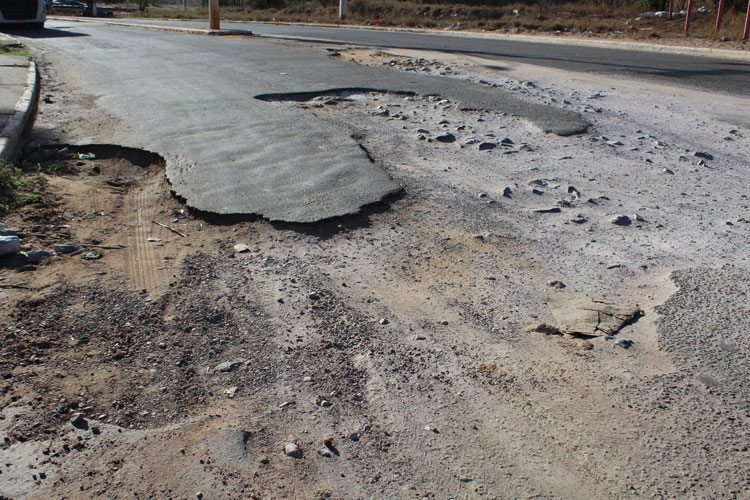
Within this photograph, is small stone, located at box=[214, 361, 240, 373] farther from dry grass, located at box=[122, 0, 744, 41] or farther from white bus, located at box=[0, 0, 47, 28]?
white bus, located at box=[0, 0, 47, 28]

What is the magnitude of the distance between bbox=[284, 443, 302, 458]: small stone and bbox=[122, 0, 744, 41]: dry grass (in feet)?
65.3

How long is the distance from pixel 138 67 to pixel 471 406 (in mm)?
10657

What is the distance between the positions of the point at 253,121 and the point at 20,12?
1717 centimetres

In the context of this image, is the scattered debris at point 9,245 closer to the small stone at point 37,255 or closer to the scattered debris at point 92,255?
the small stone at point 37,255

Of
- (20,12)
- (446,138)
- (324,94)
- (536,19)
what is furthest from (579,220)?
(536,19)

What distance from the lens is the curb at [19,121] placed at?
225 inches

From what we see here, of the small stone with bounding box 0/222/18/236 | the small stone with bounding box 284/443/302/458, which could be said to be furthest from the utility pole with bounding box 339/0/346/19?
the small stone with bounding box 284/443/302/458

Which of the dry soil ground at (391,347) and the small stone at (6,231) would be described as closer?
the dry soil ground at (391,347)

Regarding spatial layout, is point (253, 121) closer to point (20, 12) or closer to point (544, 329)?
point (544, 329)

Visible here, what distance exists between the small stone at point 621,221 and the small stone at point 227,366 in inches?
115

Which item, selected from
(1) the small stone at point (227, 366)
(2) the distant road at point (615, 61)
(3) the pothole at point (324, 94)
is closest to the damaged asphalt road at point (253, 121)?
(3) the pothole at point (324, 94)

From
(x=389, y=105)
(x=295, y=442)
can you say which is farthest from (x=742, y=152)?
(x=295, y=442)

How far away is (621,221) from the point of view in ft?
14.7

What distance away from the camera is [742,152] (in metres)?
6.17
